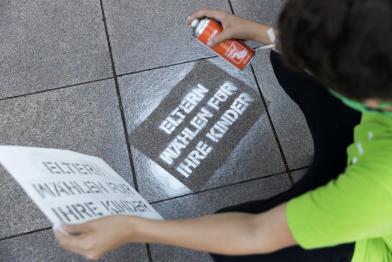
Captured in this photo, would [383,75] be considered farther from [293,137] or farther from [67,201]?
[293,137]

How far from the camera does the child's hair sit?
1.63 feet

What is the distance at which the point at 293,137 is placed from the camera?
132cm

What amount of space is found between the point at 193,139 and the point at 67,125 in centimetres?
43

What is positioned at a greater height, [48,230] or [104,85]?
[104,85]

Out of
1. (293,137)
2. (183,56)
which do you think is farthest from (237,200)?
(183,56)

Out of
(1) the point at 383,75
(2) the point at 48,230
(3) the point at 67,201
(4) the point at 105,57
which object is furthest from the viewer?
(4) the point at 105,57

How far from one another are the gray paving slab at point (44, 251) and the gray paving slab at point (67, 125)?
0.31ft

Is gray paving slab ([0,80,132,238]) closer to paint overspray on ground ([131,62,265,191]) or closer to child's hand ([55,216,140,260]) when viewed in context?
paint overspray on ground ([131,62,265,191])

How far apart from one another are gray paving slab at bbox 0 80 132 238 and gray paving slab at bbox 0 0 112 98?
49mm

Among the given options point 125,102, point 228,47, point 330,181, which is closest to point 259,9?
point 228,47

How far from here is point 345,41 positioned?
52cm

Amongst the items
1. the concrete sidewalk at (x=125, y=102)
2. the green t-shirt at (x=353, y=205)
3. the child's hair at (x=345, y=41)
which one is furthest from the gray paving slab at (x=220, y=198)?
the child's hair at (x=345, y=41)

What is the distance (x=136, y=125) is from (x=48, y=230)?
1.40 feet

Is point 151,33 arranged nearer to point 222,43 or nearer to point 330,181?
point 222,43
